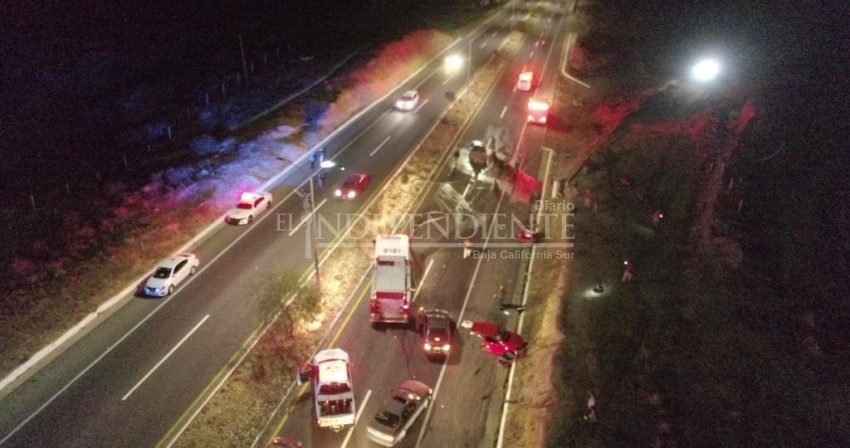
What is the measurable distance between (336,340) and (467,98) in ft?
122

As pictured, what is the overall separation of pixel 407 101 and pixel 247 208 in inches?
948

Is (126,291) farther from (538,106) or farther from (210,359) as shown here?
(538,106)

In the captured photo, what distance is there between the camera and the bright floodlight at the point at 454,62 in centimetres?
6619

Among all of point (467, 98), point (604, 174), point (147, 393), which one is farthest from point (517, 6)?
point (147, 393)

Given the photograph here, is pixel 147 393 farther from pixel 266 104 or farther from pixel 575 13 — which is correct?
pixel 575 13

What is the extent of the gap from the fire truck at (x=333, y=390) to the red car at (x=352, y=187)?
16.6m

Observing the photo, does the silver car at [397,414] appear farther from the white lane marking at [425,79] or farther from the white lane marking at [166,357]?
the white lane marking at [425,79]

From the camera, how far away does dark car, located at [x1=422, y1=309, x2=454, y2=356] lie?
81.9 ft

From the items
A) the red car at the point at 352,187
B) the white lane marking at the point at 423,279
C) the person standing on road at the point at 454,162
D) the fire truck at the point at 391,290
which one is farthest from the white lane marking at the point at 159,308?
the person standing on road at the point at 454,162

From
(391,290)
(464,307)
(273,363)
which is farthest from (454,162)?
(273,363)

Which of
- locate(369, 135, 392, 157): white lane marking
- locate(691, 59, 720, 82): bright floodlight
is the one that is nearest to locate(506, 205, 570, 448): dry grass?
locate(369, 135, 392, 157): white lane marking

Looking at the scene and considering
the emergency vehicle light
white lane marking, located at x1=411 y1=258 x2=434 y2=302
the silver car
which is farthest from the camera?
the emergency vehicle light

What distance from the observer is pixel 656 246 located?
30.9 meters

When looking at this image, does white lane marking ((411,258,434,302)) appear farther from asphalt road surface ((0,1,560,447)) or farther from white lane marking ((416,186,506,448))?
white lane marking ((416,186,506,448))
